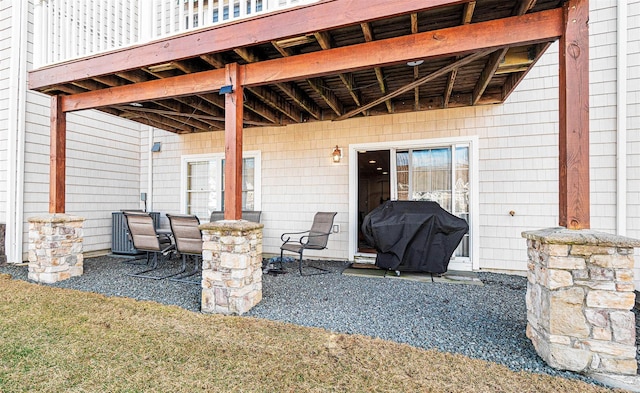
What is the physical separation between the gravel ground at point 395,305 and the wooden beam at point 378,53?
2519 millimetres

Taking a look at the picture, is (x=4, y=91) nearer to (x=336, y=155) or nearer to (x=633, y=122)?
(x=336, y=155)

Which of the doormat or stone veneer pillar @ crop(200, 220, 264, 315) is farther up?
stone veneer pillar @ crop(200, 220, 264, 315)

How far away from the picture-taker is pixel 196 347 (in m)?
2.53

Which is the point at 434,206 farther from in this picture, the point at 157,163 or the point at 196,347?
the point at 157,163

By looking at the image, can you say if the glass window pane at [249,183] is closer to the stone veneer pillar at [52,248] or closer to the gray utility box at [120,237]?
the gray utility box at [120,237]

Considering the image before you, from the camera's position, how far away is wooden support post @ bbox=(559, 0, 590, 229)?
7.96 feet

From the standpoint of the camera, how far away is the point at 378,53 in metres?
3.04

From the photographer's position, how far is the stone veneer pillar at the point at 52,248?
4.39m

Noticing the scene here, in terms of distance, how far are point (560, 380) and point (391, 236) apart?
2.72 metres

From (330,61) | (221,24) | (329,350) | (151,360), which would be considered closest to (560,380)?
(329,350)

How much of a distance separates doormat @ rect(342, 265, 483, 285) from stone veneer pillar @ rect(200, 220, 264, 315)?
2034mm

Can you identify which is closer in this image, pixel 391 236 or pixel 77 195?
pixel 391 236

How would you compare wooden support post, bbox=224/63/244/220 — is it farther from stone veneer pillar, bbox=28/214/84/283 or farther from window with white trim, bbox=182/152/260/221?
window with white trim, bbox=182/152/260/221

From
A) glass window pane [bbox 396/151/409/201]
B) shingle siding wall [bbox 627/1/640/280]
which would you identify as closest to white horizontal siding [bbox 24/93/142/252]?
glass window pane [bbox 396/151/409/201]
